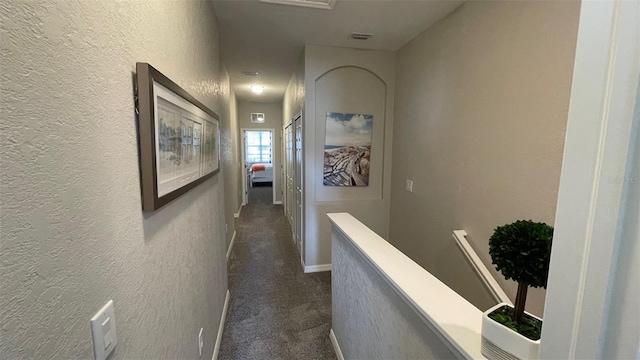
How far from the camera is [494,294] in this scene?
1.78 meters

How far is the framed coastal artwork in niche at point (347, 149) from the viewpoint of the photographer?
310 centimetres

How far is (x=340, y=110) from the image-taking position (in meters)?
3.09

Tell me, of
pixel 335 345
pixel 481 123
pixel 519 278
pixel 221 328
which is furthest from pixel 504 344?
pixel 221 328

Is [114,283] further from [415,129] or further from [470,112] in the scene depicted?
[415,129]

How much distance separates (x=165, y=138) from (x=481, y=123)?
2.05 metres

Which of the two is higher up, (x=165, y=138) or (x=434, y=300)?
(x=165, y=138)

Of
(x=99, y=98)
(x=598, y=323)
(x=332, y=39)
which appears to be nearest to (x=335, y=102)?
(x=332, y=39)

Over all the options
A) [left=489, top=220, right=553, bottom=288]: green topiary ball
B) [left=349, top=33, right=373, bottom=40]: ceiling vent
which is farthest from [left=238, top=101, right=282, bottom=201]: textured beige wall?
[left=489, top=220, right=553, bottom=288]: green topiary ball

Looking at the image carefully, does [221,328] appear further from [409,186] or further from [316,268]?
[409,186]

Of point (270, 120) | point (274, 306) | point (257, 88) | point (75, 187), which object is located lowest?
point (274, 306)

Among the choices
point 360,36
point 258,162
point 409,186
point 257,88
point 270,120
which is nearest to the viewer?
point 360,36

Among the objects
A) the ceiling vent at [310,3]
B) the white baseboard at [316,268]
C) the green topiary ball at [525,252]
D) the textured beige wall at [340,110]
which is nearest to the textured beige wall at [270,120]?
the textured beige wall at [340,110]

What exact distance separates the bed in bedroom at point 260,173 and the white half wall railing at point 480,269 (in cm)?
785

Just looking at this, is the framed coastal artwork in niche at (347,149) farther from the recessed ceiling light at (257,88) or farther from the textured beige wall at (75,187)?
the recessed ceiling light at (257,88)
